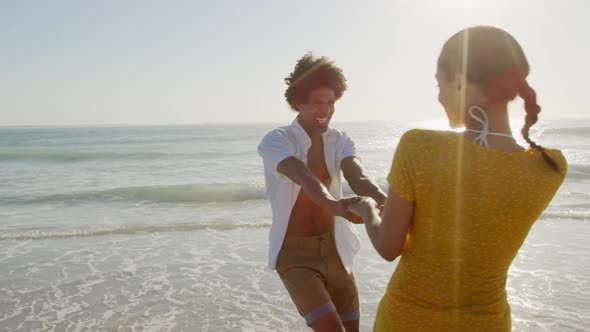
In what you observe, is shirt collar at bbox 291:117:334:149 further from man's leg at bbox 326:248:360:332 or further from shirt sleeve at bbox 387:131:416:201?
shirt sleeve at bbox 387:131:416:201

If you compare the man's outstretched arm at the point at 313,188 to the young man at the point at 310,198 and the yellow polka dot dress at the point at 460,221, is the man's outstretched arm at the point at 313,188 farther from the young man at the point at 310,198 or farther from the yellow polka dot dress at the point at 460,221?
the yellow polka dot dress at the point at 460,221

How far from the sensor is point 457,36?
1.67 m

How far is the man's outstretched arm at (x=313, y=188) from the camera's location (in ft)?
7.96

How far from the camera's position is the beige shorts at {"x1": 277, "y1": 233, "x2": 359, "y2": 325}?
3197 millimetres

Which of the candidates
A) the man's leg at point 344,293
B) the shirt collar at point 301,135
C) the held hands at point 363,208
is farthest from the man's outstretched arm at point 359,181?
the held hands at point 363,208

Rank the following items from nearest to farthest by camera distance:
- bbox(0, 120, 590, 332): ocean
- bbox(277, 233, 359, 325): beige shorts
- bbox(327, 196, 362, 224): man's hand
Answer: bbox(327, 196, 362, 224): man's hand, bbox(277, 233, 359, 325): beige shorts, bbox(0, 120, 590, 332): ocean

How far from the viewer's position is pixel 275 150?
323 cm

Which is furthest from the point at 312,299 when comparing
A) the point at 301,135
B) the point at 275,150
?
the point at 301,135

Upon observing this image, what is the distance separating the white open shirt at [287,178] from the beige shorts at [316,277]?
0.06 m

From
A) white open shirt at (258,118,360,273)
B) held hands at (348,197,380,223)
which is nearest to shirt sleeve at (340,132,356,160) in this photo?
white open shirt at (258,118,360,273)

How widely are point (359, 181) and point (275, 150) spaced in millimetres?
549

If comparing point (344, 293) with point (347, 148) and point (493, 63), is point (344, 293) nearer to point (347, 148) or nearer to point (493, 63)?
point (347, 148)

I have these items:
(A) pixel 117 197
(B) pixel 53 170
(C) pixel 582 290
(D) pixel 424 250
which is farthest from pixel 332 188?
(B) pixel 53 170

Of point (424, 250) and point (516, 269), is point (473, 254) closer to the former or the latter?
point (424, 250)
